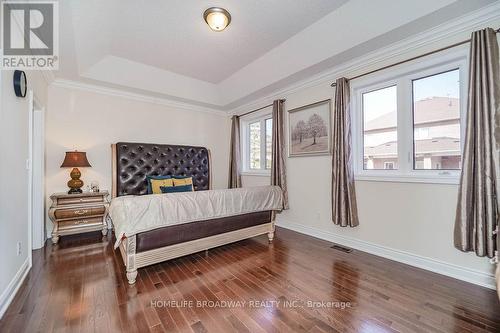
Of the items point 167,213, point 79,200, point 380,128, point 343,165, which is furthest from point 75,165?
point 380,128

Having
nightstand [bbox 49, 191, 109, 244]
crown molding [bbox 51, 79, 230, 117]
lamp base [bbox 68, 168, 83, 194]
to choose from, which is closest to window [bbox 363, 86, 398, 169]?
crown molding [bbox 51, 79, 230, 117]

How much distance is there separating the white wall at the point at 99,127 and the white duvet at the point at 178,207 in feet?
6.15

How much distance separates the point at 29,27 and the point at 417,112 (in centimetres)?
418

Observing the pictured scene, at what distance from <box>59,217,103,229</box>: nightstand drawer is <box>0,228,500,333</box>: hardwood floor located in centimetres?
53

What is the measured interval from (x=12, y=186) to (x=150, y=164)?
6.79 feet

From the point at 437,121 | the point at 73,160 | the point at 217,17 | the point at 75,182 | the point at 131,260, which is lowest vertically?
the point at 131,260

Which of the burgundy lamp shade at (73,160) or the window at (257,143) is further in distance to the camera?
the window at (257,143)

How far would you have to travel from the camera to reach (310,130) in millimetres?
3480

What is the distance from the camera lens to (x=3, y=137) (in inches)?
67.0

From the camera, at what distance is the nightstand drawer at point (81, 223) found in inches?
123

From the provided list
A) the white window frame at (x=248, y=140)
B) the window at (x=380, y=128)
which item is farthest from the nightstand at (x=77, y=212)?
the window at (x=380, y=128)

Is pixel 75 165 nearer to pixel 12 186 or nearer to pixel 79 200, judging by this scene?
pixel 79 200
